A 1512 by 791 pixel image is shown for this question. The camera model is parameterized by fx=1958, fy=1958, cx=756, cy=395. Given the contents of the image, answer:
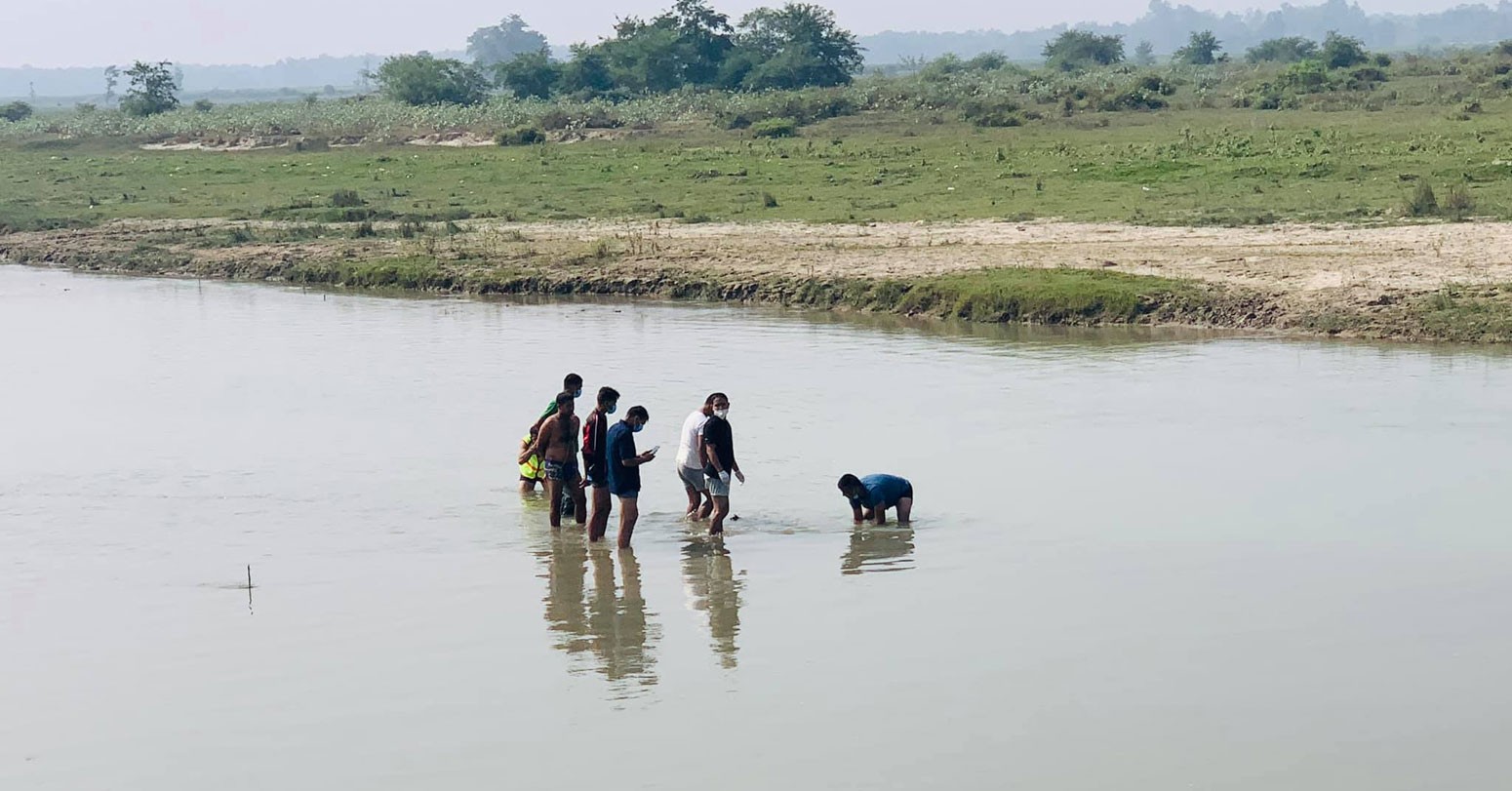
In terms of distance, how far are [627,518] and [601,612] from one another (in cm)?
139


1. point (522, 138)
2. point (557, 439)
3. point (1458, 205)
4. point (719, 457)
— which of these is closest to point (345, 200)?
point (522, 138)

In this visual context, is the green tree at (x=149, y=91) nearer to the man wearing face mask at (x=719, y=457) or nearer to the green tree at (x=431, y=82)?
the green tree at (x=431, y=82)

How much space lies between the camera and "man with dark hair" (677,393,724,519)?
42.7ft

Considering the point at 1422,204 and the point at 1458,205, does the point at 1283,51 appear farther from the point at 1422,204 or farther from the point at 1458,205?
the point at 1458,205

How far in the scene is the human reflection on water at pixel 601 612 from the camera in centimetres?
1032

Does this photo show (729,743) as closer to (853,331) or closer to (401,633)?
(401,633)

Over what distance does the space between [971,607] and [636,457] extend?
8.42 ft

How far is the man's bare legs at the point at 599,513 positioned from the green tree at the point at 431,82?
57421mm

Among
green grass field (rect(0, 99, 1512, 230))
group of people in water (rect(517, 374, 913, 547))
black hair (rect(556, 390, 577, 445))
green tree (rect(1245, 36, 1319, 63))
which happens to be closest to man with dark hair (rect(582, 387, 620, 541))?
group of people in water (rect(517, 374, 913, 547))

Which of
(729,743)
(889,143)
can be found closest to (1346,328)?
(729,743)

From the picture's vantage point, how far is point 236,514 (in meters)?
14.1

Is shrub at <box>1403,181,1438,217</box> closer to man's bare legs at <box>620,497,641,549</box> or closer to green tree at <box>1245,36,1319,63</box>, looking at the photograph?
man's bare legs at <box>620,497,641,549</box>

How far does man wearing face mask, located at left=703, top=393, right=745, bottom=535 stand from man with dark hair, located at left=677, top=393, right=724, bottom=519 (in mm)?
56

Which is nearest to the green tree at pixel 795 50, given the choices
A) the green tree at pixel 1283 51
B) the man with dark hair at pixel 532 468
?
the green tree at pixel 1283 51
